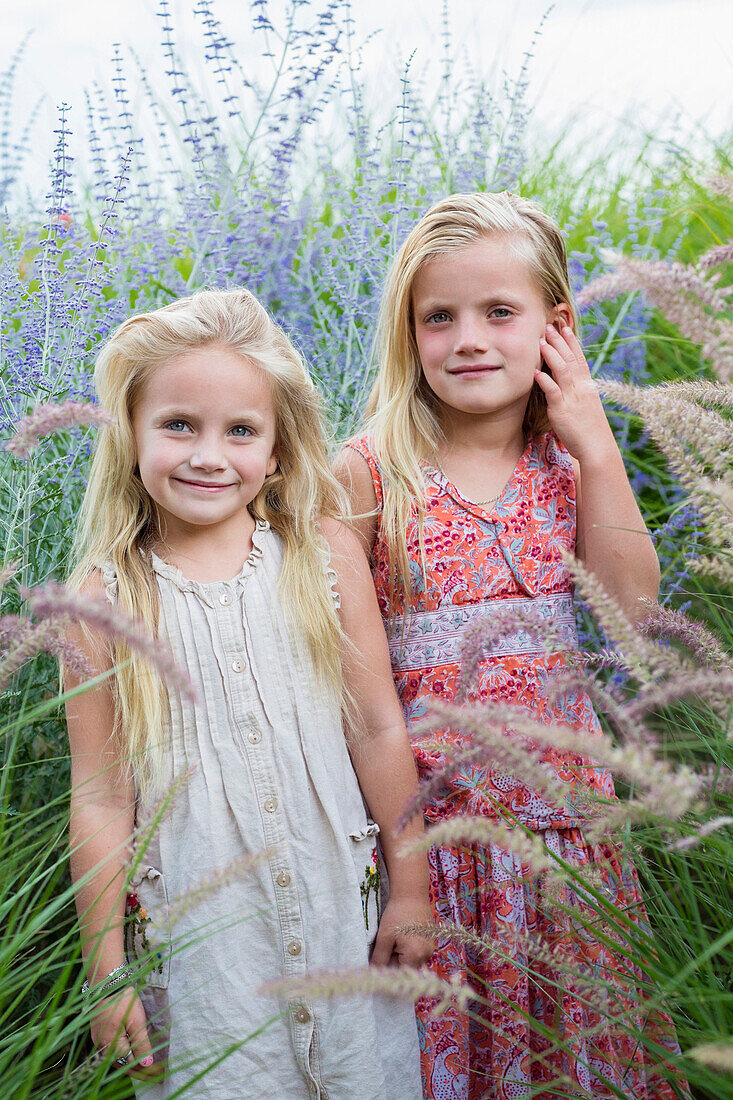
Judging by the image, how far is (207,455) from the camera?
Answer: 1986mm

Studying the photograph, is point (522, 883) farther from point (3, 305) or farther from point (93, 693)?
point (3, 305)

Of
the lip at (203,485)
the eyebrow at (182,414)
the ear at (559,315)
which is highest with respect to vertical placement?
the ear at (559,315)

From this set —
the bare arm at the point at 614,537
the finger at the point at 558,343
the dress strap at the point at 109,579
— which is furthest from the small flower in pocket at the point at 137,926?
the finger at the point at 558,343

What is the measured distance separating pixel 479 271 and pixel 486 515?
0.53 meters

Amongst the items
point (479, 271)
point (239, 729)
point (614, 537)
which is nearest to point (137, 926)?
point (239, 729)

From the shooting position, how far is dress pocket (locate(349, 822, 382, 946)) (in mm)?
2025

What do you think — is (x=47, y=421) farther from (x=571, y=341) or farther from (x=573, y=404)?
(x=571, y=341)

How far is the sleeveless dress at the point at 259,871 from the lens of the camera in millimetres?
1857

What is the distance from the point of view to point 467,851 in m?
2.19

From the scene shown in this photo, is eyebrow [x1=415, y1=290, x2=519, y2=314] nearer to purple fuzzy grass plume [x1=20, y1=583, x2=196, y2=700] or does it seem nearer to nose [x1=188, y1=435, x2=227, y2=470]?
nose [x1=188, y1=435, x2=227, y2=470]

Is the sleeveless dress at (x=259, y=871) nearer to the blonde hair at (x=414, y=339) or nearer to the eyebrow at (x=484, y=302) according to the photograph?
the blonde hair at (x=414, y=339)

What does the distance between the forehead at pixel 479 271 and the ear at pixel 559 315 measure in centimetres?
A: 13

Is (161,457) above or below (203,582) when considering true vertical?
above

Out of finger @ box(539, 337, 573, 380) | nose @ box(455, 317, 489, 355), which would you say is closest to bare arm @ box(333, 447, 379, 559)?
nose @ box(455, 317, 489, 355)
